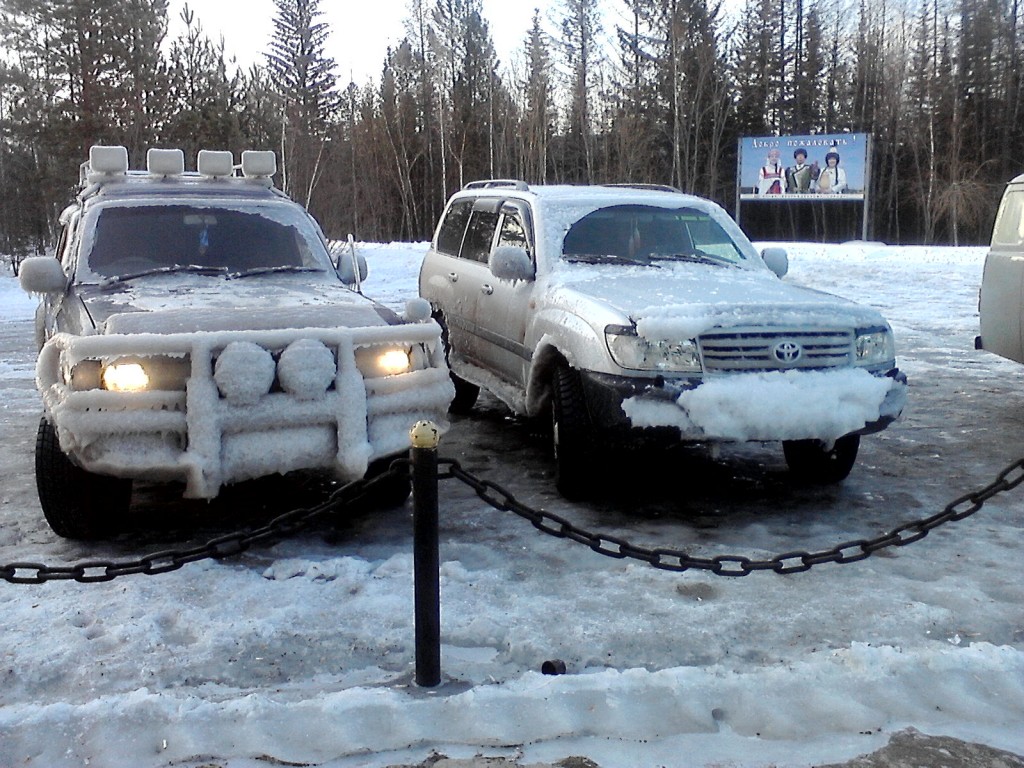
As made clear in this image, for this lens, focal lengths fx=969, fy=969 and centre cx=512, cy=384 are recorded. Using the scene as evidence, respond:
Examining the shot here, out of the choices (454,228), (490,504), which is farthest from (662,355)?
(454,228)

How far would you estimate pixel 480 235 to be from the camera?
7.44 m

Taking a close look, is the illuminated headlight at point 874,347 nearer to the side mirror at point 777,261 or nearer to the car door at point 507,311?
the side mirror at point 777,261

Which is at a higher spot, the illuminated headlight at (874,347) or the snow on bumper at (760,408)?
the illuminated headlight at (874,347)

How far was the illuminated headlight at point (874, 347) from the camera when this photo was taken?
5.18 metres

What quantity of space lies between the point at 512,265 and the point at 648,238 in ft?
3.47

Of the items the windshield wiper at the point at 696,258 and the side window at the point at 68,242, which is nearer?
the side window at the point at 68,242

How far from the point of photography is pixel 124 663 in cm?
343

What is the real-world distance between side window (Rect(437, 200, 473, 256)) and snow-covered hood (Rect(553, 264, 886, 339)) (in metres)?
2.00

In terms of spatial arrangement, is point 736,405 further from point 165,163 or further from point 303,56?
point 303,56

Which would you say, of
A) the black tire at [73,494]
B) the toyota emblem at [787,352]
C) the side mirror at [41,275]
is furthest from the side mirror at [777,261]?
the side mirror at [41,275]

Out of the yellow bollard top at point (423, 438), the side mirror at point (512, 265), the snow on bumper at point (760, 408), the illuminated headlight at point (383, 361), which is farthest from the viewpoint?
the side mirror at point (512, 265)

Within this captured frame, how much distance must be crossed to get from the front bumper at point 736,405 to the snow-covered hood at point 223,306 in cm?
124

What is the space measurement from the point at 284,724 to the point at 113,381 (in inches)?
75.4

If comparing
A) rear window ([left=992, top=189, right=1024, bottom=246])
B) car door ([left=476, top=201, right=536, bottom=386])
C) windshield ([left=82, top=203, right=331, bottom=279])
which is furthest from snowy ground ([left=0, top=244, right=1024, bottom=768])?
rear window ([left=992, top=189, right=1024, bottom=246])
